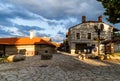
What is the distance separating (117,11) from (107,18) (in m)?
2.45

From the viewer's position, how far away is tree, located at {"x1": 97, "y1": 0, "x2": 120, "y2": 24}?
59.8 ft

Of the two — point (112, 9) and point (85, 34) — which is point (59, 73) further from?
point (85, 34)

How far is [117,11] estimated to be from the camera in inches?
720

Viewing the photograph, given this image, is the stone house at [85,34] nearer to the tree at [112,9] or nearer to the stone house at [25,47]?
the stone house at [25,47]

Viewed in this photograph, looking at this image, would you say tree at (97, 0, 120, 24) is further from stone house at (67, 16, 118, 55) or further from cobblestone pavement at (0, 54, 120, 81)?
stone house at (67, 16, 118, 55)

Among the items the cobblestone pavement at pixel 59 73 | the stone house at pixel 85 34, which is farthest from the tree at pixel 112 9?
the stone house at pixel 85 34

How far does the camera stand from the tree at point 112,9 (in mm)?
18237

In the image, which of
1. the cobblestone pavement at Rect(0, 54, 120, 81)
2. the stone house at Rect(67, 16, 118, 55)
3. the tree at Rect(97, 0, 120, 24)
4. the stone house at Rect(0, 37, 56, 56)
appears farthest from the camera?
the stone house at Rect(67, 16, 118, 55)

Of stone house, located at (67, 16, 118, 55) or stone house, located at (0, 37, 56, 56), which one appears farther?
stone house, located at (67, 16, 118, 55)

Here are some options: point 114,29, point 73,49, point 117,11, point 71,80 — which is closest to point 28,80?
point 71,80

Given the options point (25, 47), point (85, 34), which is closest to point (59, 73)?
point (25, 47)

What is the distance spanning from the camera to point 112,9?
19.3 meters

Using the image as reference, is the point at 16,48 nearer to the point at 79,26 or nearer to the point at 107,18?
the point at 79,26

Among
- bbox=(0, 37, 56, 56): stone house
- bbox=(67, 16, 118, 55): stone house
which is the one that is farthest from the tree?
bbox=(67, 16, 118, 55): stone house
